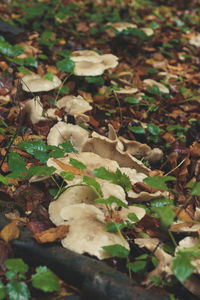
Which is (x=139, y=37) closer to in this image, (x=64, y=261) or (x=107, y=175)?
(x=107, y=175)

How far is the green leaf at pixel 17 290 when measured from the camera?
6.25ft

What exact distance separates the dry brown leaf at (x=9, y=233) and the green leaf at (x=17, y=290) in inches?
14.3

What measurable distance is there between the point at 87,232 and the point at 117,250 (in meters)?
0.28

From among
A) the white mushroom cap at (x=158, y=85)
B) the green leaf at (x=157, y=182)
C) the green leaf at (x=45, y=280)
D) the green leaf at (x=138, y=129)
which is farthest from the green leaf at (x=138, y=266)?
the white mushroom cap at (x=158, y=85)

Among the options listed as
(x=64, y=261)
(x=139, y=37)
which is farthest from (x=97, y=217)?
(x=139, y=37)

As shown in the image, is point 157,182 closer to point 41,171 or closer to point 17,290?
point 41,171

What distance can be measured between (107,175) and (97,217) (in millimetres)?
345

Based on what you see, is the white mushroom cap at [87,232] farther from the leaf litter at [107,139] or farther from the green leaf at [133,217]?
the green leaf at [133,217]

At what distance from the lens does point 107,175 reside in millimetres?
2600

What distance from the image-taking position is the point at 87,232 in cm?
235

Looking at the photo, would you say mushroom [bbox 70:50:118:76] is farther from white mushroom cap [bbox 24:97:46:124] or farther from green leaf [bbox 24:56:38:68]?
white mushroom cap [bbox 24:97:46:124]

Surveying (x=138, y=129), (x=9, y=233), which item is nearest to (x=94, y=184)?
(x=9, y=233)

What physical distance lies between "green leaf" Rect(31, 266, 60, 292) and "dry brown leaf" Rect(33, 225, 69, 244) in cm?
26

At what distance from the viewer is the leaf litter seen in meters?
2.40
